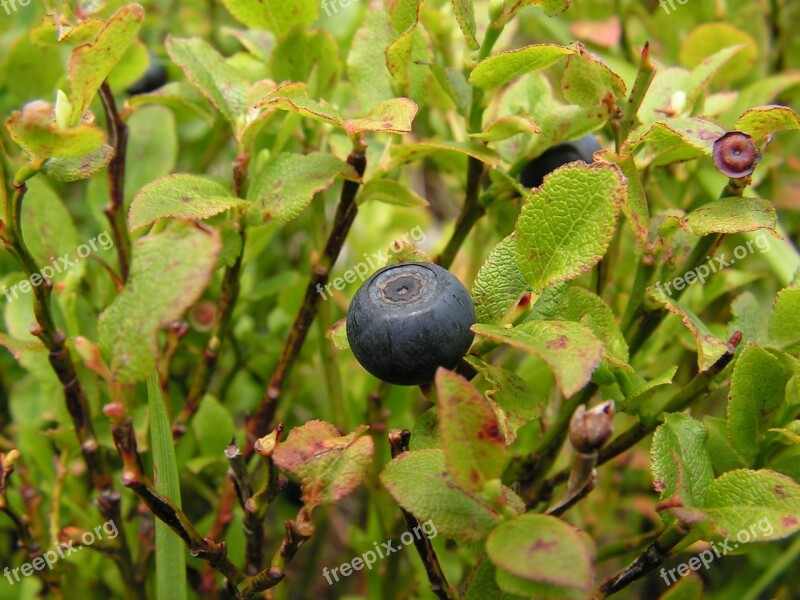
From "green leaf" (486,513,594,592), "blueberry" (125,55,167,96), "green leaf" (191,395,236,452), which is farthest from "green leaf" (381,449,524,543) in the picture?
"blueberry" (125,55,167,96)

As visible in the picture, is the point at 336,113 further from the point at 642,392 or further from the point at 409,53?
the point at 642,392

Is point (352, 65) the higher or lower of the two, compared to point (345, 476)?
higher

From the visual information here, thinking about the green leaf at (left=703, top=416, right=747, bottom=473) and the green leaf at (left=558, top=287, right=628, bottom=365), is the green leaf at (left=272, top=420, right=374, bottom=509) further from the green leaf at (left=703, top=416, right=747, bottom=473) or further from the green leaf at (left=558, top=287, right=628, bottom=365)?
the green leaf at (left=703, top=416, right=747, bottom=473)

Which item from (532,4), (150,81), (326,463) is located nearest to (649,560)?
(326,463)

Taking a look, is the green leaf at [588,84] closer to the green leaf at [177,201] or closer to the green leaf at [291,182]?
the green leaf at [291,182]

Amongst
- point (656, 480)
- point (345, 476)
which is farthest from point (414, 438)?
point (656, 480)

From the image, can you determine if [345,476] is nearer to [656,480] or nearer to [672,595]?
[656,480]

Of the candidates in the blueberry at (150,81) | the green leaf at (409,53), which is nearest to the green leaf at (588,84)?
the green leaf at (409,53)
